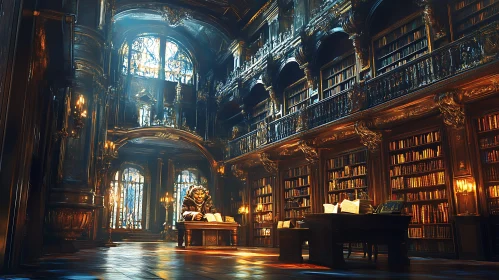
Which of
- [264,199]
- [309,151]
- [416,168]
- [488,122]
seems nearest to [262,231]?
[264,199]

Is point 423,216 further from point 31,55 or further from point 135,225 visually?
point 135,225

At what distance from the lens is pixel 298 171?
39.7ft

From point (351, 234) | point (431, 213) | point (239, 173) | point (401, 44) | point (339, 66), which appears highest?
point (339, 66)

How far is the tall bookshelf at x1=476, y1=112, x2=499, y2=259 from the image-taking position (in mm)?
6676

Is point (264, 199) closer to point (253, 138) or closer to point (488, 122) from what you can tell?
point (253, 138)

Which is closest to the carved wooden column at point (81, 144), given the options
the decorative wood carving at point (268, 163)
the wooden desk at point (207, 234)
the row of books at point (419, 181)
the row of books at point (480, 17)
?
the wooden desk at point (207, 234)

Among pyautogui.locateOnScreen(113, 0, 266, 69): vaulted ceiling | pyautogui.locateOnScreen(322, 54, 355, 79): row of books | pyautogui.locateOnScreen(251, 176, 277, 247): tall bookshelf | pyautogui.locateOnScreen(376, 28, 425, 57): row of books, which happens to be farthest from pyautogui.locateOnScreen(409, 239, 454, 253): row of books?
pyautogui.locateOnScreen(113, 0, 266, 69): vaulted ceiling

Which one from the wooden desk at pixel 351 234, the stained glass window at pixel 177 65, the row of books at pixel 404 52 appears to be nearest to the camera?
the wooden desk at pixel 351 234

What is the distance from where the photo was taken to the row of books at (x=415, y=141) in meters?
7.96

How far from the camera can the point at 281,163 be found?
1286 cm

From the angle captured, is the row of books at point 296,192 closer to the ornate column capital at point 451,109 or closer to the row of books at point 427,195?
the row of books at point 427,195

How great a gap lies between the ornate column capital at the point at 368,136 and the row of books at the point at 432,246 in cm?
203

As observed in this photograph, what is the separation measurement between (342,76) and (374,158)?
2717 mm

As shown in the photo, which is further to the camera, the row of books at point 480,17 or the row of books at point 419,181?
the row of books at point 419,181
